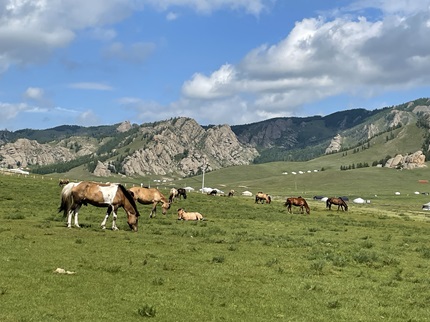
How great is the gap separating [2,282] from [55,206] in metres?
30.9

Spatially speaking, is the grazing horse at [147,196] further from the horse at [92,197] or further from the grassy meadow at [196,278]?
the horse at [92,197]

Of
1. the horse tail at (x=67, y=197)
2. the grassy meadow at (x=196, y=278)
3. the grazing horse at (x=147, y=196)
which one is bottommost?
the grassy meadow at (x=196, y=278)

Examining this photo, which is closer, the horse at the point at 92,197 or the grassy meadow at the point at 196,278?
the grassy meadow at the point at 196,278

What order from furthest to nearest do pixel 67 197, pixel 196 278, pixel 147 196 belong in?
pixel 147 196, pixel 67 197, pixel 196 278

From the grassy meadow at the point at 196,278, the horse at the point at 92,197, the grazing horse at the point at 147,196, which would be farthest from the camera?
the grazing horse at the point at 147,196

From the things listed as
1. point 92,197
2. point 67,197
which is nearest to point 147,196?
point 92,197

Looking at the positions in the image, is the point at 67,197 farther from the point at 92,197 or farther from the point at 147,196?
the point at 147,196

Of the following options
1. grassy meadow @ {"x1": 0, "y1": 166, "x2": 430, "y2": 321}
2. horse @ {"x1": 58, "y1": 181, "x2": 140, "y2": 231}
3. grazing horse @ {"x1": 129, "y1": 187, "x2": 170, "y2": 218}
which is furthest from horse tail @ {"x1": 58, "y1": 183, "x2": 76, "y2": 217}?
grazing horse @ {"x1": 129, "y1": 187, "x2": 170, "y2": 218}

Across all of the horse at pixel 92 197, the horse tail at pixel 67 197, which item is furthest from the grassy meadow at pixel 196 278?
the horse tail at pixel 67 197

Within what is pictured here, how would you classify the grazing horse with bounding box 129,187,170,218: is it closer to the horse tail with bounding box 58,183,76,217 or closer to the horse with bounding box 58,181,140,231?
the horse with bounding box 58,181,140,231

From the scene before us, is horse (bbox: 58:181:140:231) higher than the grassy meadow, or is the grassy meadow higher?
horse (bbox: 58:181:140:231)

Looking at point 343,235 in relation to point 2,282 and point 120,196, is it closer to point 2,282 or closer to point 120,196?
point 120,196

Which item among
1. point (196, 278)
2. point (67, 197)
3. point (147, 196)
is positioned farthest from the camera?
point (147, 196)

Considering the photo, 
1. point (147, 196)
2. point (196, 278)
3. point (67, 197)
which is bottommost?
point (196, 278)
